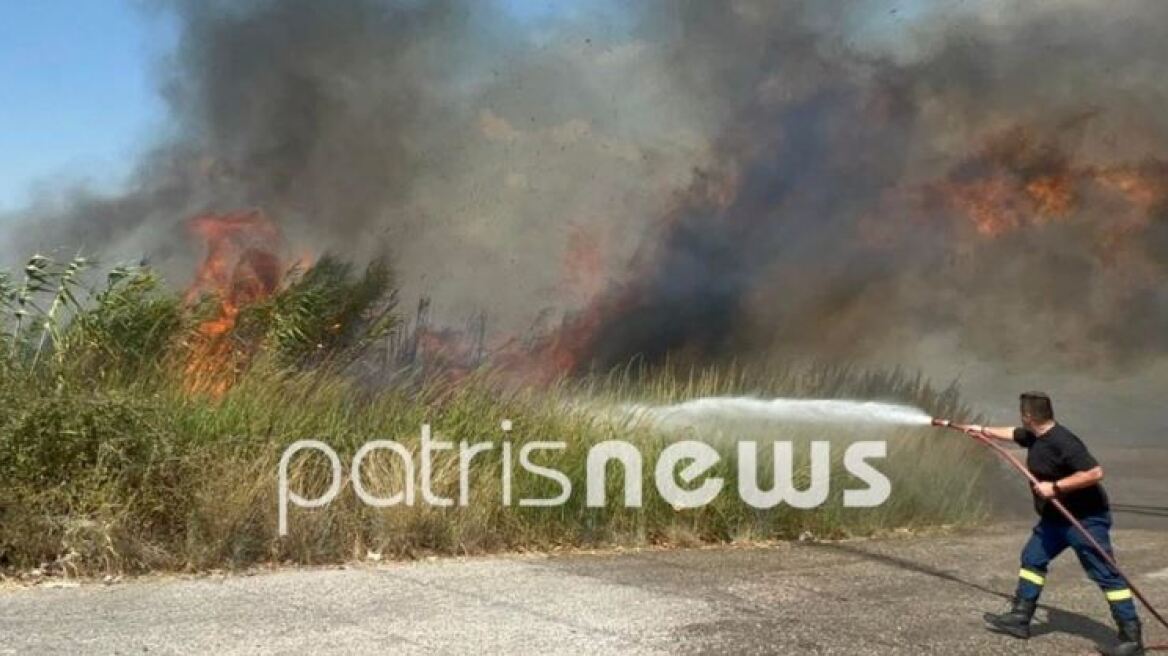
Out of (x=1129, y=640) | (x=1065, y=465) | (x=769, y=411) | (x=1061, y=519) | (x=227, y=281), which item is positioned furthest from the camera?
(x=227, y=281)

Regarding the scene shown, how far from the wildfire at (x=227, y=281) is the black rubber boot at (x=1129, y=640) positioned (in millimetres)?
5886

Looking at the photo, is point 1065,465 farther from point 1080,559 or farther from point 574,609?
point 574,609

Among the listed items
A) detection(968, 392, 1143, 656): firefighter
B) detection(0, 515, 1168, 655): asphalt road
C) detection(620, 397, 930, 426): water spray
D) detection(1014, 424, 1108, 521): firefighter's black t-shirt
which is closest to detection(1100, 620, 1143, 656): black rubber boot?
detection(968, 392, 1143, 656): firefighter

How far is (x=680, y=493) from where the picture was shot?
8.05 meters

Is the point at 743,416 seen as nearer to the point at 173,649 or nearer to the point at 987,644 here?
the point at 987,644

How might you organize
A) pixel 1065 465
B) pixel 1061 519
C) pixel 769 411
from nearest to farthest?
pixel 1065 465, pixel 1061 519, pixel 769 411

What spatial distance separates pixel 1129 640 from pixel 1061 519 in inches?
24.4

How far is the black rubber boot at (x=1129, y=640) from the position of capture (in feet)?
16.7

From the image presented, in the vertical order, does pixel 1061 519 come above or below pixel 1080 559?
above

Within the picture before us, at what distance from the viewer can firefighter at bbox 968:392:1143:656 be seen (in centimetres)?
515

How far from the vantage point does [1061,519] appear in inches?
212

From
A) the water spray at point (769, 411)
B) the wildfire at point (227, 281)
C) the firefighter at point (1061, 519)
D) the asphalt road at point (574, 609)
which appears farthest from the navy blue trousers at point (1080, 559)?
the wildfire at point (227, 281)

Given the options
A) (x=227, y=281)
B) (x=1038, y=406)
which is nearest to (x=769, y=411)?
(x=1038, y=406)

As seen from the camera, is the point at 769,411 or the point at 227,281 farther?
the point at 227,281
